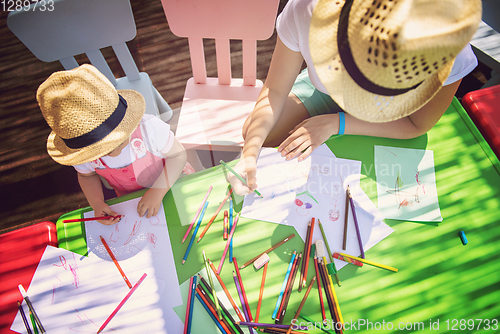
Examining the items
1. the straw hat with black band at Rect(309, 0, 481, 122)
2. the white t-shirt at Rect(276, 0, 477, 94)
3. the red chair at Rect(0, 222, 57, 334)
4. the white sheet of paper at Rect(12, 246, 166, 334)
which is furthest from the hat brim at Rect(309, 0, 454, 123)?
the red chair at Rect(0, 222, 57, 334)

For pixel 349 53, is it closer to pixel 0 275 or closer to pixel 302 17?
pixel 302 17

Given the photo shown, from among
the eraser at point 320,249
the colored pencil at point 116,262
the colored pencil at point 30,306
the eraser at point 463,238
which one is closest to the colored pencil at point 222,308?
the colored pencil at point 116,262

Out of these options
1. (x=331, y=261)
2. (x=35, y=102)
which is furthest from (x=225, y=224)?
(x=35, y=102)

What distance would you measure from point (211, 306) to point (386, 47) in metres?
0.92

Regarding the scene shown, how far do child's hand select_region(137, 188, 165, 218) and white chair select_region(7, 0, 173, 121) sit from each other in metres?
0.88

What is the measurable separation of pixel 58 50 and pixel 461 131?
1.94m

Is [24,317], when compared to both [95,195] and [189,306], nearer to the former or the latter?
[95,195]

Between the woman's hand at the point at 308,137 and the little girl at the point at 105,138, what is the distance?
1.65 feet

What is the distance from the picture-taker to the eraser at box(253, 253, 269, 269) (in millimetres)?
964

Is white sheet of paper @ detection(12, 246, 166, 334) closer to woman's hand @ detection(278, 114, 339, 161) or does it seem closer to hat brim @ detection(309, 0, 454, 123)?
woman's hand @ detection(278, 114, 339, 161)

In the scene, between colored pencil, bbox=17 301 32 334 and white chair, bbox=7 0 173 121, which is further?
white chair, bbox=7 0 173 121

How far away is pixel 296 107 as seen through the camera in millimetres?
1333

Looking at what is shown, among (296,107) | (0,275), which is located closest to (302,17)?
(296,107)

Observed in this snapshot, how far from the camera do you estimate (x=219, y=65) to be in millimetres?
1571
